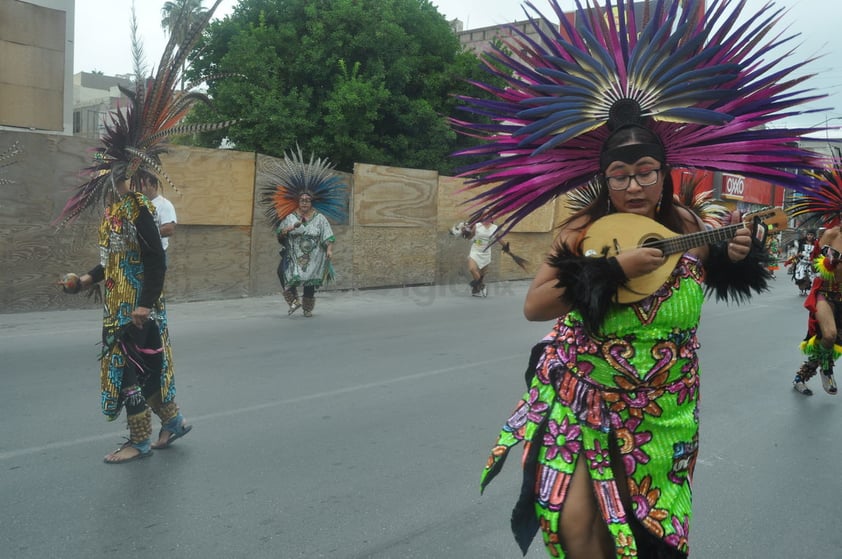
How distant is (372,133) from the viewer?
71.5 feet

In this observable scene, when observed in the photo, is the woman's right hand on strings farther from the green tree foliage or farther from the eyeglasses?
the green tree foliage

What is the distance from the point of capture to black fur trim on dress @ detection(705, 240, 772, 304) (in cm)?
250

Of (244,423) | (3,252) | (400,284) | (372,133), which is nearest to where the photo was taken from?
(244,423)

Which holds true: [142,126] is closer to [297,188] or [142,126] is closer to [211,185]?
[297,188]

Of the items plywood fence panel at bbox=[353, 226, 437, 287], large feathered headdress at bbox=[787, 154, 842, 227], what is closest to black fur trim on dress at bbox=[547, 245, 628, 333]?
large feathered headdress at bbox=[787, 154, 842, 227]

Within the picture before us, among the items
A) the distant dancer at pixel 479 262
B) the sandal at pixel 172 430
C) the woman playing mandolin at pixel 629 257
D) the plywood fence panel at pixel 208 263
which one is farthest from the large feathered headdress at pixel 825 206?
the plywood fence panel at pixel 208 263

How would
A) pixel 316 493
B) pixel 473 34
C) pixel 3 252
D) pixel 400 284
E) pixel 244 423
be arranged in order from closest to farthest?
pixel 316 493 → pixel 244 423 → pixel 3 252 → pixel 400 284 → pixel 473 34

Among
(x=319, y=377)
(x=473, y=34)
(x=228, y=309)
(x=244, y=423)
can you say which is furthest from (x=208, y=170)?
(x=473, y=34)

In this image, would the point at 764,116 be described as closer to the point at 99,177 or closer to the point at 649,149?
the point at 649,149

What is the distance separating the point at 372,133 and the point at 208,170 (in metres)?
9.91

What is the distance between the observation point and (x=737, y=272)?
2.54 m

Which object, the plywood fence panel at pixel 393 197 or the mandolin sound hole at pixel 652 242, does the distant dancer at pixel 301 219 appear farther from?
the mandolin sound hole at pixel 652 242

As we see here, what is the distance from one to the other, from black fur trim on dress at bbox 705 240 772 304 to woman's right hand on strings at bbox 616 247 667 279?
467mm

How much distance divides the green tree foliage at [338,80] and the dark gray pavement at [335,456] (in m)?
12.2
